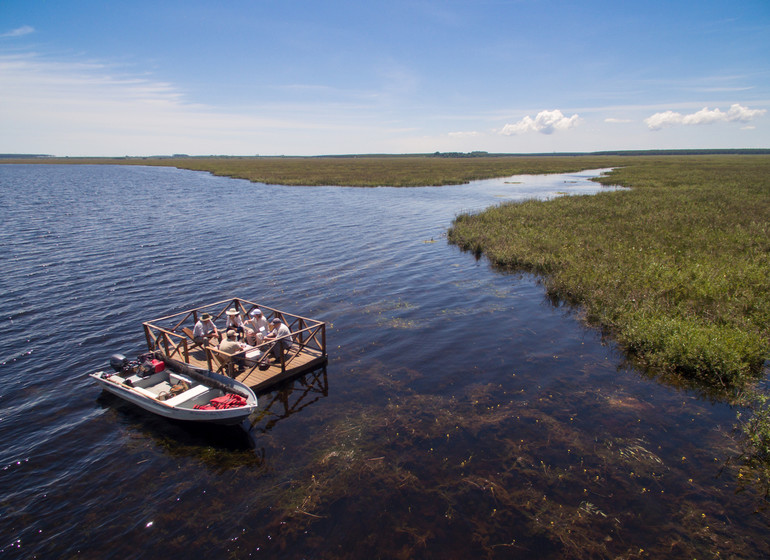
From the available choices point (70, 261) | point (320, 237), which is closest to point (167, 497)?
point (70, 261)

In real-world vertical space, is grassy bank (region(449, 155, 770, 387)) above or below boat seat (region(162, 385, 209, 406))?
above

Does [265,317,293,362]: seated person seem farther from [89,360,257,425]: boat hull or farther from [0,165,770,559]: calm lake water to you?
[89,360,257,425]: boat hull

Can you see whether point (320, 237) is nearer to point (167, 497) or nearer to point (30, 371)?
point (30, 371)

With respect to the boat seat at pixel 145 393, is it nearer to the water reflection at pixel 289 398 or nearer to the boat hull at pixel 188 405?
the boat hull at pixel 188 405

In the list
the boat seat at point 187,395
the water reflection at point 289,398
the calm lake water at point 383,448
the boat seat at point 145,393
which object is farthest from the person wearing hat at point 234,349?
the boat seat at point 145,393

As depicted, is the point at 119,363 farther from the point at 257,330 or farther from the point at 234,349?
the point at 257,330

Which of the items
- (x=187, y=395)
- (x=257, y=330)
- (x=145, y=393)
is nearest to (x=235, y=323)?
(x=257, y=330)

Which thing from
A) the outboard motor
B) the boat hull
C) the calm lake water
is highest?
the outboard motor

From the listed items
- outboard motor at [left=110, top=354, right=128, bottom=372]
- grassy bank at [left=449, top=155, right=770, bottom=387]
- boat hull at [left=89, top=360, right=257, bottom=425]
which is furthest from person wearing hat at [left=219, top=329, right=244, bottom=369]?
grassy bank at [left=449, top=155, right=770, bottom=387]
